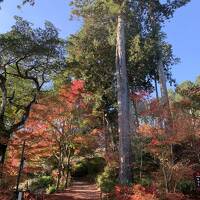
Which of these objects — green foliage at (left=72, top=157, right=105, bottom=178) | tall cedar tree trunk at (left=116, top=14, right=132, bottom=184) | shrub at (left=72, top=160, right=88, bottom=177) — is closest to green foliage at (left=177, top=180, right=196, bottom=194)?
tall cedar tree trunk at (left=116, top=14, right=132, bottom=184)

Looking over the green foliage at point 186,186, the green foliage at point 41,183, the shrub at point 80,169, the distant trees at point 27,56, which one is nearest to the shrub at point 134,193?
the green foliage at point 186,186

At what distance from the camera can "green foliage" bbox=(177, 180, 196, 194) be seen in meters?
13.2

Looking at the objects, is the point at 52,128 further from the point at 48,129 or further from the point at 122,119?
the point at 122,119

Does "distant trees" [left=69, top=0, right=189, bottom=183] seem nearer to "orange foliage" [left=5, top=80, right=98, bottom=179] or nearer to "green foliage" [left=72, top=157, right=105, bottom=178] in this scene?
"orange foliage" [left=5, top=80, right=98, bottom=179]

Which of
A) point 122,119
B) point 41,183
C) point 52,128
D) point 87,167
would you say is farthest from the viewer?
point 87,167

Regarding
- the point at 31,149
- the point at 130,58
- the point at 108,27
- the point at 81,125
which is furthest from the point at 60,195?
the point at 108,27

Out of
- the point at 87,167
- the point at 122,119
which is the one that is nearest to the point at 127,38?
the point at 122,119

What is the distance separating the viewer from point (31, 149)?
15.8 m

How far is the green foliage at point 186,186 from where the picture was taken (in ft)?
43.3

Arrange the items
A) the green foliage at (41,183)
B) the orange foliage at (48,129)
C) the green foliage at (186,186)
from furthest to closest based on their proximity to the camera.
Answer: the green foliage at (41,183) < the orange foliage at (48,129) < the green foliage at (186,186)

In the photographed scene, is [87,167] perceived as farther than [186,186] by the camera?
Yes

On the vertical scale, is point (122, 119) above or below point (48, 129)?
below

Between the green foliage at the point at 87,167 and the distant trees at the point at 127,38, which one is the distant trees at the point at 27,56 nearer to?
the distant trees at the point at 127,38

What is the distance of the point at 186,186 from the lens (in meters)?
13.3
